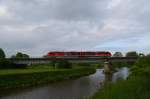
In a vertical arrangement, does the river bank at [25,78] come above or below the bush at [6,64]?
below

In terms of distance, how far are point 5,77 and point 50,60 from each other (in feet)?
167

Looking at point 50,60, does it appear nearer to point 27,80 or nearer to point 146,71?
point 27,80

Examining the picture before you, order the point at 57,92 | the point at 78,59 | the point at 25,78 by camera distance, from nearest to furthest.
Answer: the point at 57,92 → the point at 25,78 → the point at 78,59

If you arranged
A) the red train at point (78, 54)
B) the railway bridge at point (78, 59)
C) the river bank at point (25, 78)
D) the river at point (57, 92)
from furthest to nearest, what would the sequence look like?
the red train at point (78, 54) → the railway bridge at point (78, 59) → the river bank at point (25, 78) → the river at point (57, 92)

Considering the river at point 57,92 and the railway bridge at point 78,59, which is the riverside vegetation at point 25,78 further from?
the railway bridge at point 78,59

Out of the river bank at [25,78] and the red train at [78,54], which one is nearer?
the river bank at [25,78]

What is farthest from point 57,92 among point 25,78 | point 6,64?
point 6,64

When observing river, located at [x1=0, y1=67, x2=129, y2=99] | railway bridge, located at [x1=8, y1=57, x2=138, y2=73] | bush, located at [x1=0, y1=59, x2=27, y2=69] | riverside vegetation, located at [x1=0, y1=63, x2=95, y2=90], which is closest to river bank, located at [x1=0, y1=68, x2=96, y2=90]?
riverside vegetation, located at [x1=0, y1=63, x2=95, y2=90]

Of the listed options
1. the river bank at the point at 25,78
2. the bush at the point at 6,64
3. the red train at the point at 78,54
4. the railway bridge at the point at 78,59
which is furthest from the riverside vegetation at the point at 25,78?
the red train at the point at 78,54

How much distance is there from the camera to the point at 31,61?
107 metres

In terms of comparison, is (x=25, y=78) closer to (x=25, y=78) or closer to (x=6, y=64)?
(x=25, y=78)

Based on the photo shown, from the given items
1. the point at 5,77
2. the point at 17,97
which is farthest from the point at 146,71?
the point at 5,77

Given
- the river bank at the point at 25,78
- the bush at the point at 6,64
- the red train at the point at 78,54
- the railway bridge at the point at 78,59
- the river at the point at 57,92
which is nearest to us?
the river at the point at 57,92

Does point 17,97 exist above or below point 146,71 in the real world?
below
